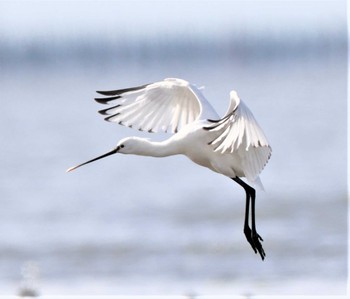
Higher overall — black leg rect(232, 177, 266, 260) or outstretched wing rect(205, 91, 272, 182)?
outstretched wing rect(205, 91, 272, 182)

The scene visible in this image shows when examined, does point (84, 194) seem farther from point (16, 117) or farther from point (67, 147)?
point (16, 117)

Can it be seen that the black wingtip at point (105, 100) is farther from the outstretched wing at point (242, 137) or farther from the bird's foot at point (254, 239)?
the bird's foot at point (254, 239)

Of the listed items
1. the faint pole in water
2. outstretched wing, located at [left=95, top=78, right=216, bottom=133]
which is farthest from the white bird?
the faint pole in water

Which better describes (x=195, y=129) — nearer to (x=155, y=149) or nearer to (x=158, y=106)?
(x=155, y=149)

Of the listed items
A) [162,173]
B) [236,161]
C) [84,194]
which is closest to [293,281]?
[236,161]

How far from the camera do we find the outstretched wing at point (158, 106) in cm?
770

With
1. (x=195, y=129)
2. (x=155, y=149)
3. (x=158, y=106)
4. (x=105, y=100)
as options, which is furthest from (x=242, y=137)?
(x=158, y=106)

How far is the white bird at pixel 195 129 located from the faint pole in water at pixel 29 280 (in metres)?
2.84

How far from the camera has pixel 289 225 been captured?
17.8 m

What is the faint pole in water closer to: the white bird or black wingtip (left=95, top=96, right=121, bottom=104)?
the white bird

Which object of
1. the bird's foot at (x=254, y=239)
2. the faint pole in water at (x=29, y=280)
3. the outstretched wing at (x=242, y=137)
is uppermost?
the outstretched wing at (x=242, y=137)

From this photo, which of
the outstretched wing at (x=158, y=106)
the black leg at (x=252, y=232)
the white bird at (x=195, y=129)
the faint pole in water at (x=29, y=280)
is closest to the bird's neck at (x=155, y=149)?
the white bird at (x=195, y=129)

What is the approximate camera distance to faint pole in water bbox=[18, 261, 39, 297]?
1045 centimetres

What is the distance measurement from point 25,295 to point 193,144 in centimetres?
346
